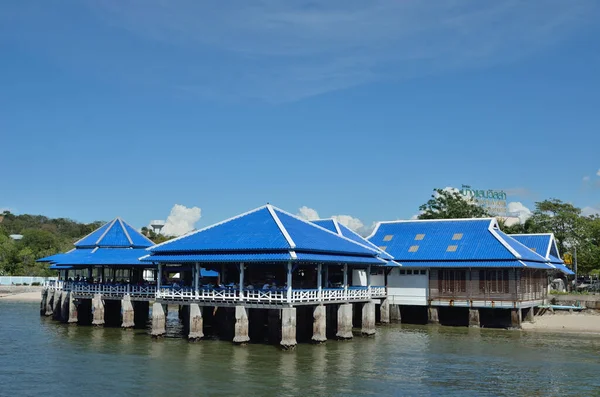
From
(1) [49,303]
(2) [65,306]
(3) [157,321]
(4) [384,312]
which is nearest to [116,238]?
(2) [65,306]

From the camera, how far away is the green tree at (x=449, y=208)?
81688 millimetres

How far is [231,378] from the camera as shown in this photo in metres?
29.6

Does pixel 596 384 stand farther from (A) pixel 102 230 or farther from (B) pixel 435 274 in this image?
(A) pixel 102 230

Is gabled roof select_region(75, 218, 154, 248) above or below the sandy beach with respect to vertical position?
above

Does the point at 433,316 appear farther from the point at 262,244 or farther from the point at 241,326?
the point at 241,326

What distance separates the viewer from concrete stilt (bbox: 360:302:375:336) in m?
45.8

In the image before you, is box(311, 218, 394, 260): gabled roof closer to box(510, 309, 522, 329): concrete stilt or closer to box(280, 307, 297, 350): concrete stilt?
box(510, 309, 522, 329): concrete stilt

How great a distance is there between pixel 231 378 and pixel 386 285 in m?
29.1

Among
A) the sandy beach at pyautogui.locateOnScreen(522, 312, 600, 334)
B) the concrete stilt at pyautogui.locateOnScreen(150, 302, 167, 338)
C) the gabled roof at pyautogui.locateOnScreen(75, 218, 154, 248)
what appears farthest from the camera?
the gabled roof at pyautogui.locateOnScreen(75, 218, 154, 248)

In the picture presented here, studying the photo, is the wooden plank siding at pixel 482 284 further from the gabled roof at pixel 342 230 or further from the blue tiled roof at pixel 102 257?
the blue tiled roof at pixel 102 257

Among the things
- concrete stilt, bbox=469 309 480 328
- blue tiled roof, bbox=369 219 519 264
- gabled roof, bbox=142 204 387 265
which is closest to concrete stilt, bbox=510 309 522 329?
concrete stilt, bbox=469 309 480 328

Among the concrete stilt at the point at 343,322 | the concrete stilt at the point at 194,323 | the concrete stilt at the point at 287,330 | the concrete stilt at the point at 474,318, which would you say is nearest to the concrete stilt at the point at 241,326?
the concrete stilt at the point at 287,330

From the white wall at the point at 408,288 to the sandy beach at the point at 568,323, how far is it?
338 inches

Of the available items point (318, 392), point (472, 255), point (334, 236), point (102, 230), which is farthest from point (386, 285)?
A: point (318, 392)
